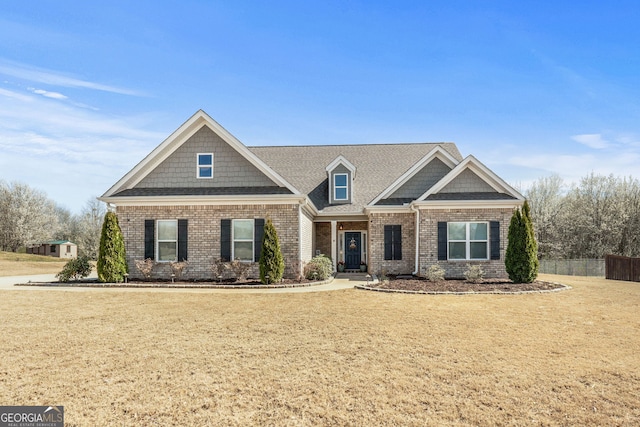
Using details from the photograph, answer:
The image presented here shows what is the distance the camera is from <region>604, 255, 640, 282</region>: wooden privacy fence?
22344 mm

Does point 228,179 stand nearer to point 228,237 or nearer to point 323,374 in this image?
point 228,237

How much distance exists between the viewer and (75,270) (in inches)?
688

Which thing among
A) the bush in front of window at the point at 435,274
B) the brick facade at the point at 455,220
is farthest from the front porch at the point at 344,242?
the bush in front of window at the point at 435,274

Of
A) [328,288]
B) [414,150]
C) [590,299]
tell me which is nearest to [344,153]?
[414,150]

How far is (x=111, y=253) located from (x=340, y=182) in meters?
11.1

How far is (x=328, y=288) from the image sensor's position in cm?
1512

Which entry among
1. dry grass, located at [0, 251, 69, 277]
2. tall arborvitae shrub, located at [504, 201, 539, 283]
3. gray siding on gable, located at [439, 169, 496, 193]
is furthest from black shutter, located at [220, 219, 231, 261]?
dry grass, located at [0, 251, 69, 277]

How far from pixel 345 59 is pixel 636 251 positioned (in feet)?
106

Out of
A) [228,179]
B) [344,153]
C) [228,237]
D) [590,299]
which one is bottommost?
[590,299]

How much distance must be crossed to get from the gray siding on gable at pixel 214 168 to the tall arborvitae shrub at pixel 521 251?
1027 cm

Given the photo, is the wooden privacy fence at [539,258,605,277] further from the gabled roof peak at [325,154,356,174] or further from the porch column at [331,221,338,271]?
the gabled roof peak at [325,154,356,174]

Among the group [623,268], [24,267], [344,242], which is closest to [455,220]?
[344,242]

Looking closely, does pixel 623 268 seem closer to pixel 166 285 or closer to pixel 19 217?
pixel 166 285

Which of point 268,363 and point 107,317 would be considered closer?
point 268,363
